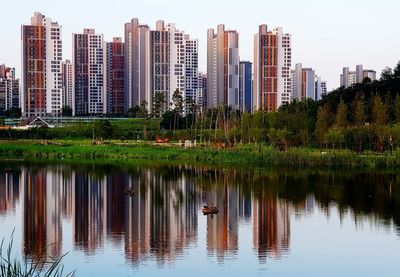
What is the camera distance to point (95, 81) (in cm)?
8081

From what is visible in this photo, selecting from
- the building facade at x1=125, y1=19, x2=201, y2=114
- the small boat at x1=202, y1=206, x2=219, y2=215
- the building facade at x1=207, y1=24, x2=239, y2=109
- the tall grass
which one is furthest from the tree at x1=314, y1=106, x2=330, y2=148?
the building facade at x1=207, y1=24, x2=239, y2=109

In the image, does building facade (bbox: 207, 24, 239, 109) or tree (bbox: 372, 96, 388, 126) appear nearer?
tree (bbox: 372, 96, 388, 126)

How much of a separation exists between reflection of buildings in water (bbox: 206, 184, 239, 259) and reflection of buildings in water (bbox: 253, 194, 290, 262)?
563 millimetres

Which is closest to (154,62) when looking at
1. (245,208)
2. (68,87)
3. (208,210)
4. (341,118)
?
(68,87)

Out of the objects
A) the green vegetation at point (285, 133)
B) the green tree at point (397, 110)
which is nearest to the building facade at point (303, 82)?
the green vegetation at point (285, 133)

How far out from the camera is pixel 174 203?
866 inches

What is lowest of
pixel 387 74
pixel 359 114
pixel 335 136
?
pixel 335 136

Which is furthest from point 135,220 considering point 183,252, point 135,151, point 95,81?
point 95,81

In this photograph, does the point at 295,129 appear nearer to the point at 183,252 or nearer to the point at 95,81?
the point at 183,252

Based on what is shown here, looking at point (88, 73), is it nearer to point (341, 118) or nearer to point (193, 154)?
point (193, 154)

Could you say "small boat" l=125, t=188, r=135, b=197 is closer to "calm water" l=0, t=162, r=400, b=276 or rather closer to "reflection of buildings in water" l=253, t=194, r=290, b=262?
"calm water" l=0, t=162, r=400, b=276

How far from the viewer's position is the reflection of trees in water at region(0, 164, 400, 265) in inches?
631

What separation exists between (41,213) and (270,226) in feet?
22.6

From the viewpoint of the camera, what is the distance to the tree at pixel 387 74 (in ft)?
167
